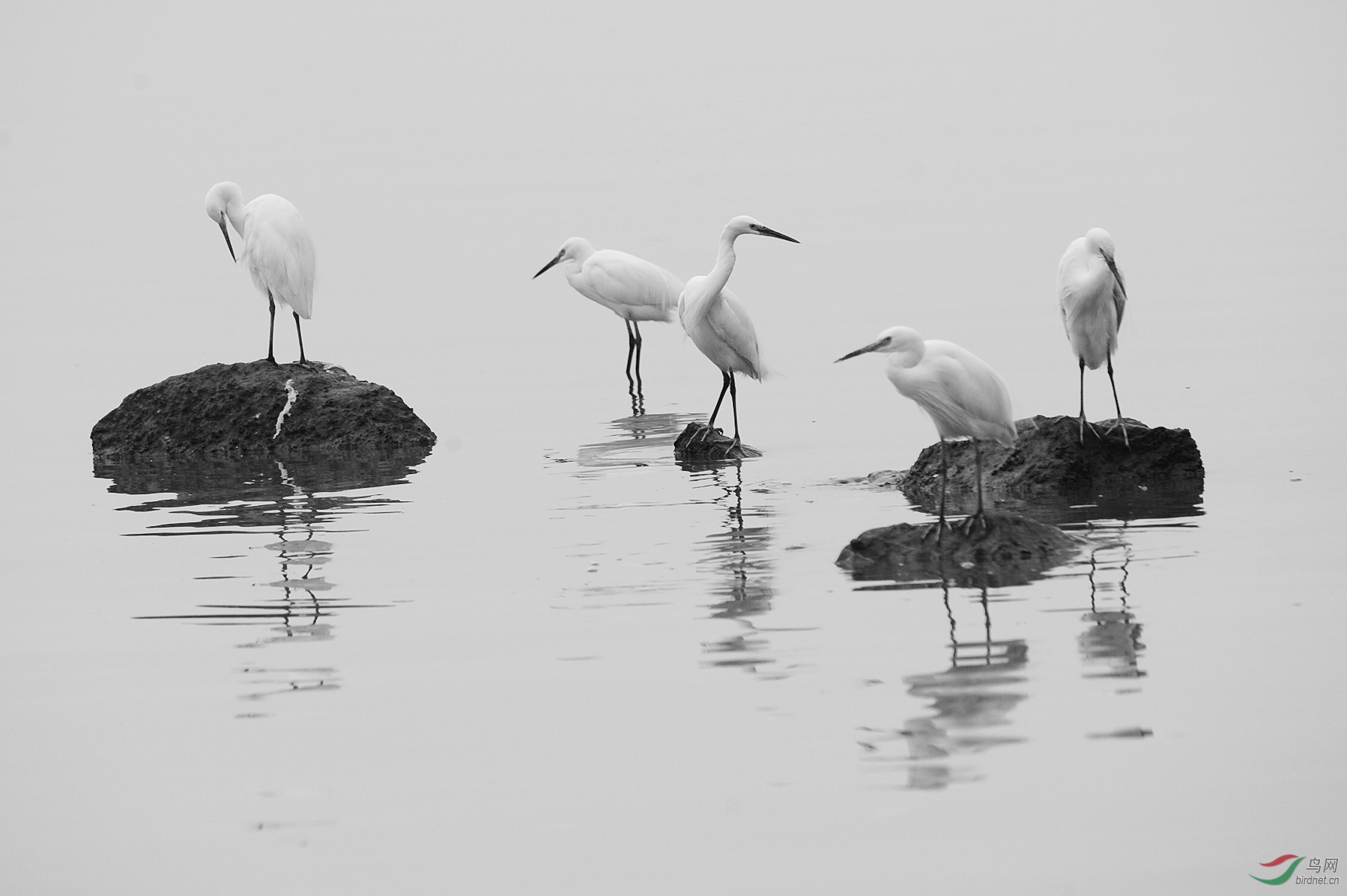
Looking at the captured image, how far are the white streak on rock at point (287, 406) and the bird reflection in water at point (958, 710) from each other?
7879 mm

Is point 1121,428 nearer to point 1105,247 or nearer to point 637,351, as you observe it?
point 1105,247

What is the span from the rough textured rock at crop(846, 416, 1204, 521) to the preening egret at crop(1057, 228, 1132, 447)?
0.10m

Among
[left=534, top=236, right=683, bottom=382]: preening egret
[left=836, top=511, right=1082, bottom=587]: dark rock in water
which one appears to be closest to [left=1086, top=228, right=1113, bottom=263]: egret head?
[left=836, top=511, right=1082, bottom=587]: dark rock in water

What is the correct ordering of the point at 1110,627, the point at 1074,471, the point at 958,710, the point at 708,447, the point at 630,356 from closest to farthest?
the point at 958,710
the point at 1110,627
the point at 1074,471
the point at 708,447
the point at 630,356

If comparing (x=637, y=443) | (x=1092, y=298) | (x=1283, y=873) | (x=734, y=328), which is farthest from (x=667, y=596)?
(x=637, y=443)

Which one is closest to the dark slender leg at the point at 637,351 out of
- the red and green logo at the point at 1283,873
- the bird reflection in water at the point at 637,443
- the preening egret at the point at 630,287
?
the preening egret at the point at 630,287

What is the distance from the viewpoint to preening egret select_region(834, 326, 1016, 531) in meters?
10.2

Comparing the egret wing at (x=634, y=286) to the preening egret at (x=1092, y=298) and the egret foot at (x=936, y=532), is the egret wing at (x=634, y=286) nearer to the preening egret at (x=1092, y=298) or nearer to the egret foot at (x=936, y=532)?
the preening egret at (x=1092, y=298)

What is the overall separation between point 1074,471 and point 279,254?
7.38 metres

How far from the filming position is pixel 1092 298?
12.6 meters

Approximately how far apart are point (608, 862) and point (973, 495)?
600cm

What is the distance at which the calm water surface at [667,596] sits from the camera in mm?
7148

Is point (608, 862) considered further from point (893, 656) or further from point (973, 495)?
point (973, 495)

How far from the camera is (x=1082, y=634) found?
9.05 metres
